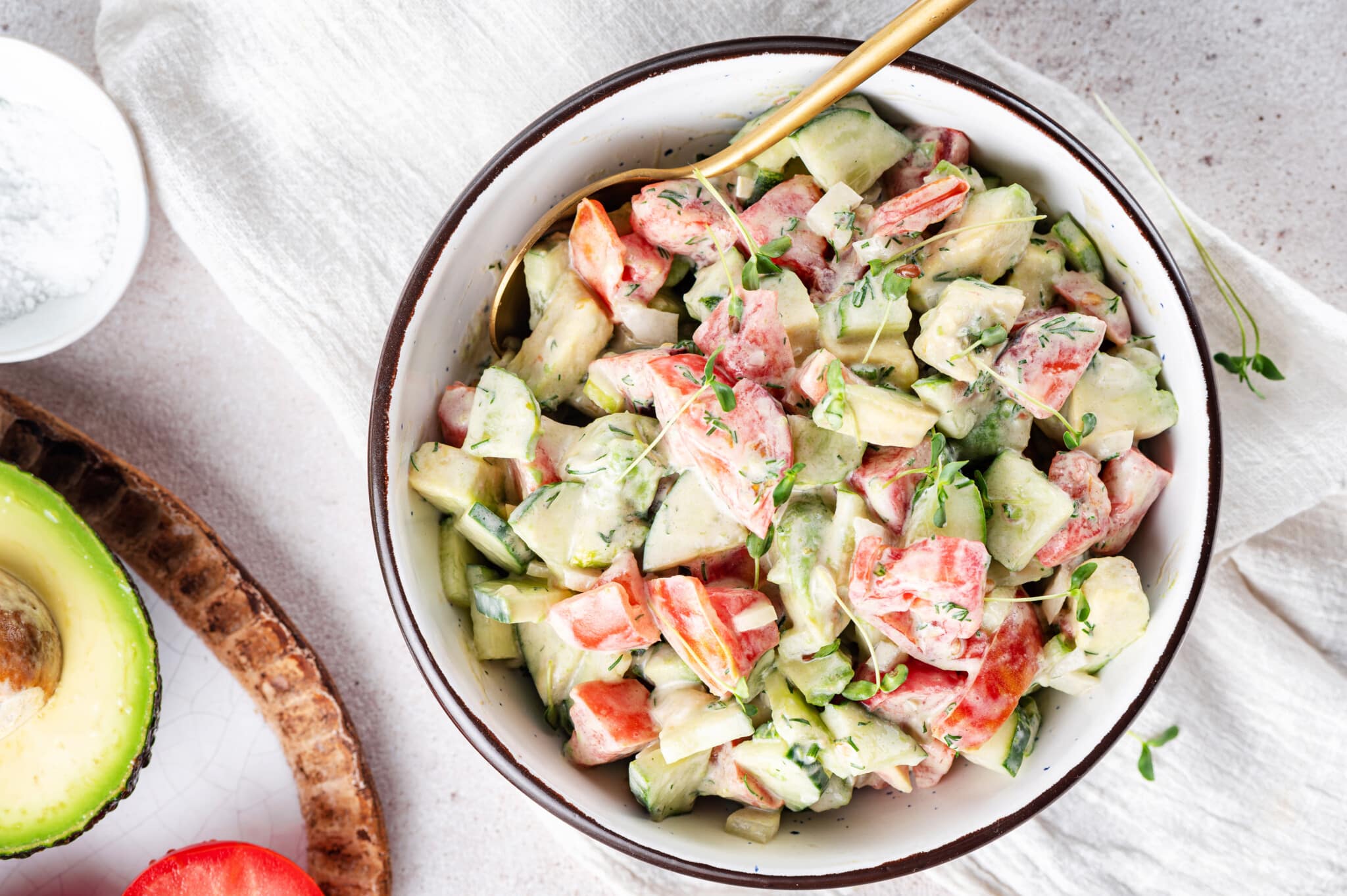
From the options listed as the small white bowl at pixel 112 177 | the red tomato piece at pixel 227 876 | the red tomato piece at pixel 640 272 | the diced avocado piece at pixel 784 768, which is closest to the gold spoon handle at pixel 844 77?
the red tomato piece at pixel 640 272

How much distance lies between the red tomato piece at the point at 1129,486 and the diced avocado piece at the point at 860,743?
429 millimetres

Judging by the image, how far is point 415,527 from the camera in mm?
1541

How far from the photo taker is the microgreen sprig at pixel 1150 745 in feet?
6.25

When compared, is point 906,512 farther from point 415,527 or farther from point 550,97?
point 550,97

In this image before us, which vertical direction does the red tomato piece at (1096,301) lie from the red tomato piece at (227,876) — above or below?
above

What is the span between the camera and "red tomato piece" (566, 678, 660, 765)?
1477mm

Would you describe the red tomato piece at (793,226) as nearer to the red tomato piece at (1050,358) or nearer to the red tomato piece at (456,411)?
the red tomato piece at (1050,358)

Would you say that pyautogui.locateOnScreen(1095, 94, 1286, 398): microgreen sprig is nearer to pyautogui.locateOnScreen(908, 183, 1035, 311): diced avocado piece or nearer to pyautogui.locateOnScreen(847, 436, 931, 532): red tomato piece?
pyautogui.locateOnScreen(908, 183, 1035, 311): diced avocado piece

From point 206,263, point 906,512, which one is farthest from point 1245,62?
point 206,263

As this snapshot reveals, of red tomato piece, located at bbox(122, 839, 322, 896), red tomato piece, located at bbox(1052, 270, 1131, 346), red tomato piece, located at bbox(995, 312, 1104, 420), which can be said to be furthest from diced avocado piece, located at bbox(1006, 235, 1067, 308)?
red tomato piece, located at bbox(122, 839, 322, 896)

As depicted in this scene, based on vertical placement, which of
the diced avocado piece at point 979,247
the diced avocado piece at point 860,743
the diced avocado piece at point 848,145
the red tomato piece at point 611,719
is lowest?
the diced avocado piece at point 860,743

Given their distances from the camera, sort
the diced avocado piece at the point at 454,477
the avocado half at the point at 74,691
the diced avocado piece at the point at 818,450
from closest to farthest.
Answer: the diced avocado piece at the point at 818,450 < the diced avocado piece at the point at 454,477 < the avocado half at the point at 74,691

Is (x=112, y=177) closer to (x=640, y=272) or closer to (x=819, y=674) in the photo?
(x=640, y=272)

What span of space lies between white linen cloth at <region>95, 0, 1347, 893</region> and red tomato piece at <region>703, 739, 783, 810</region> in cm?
55
